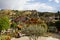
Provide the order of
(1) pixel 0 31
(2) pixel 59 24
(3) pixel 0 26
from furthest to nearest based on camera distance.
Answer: (2) pixel 59 24 → (1) pixel 0 31 → (3) pixel 0 26

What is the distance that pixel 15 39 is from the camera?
1243 inches

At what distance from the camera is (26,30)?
2206 centimetres

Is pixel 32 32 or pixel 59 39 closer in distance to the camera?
pixel 32 32

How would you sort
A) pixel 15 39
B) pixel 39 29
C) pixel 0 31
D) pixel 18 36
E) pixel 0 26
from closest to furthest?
pixel 39 29 → pixel 15 39 → pixel 18 36 → pixel 0 26 → pixel 0 31

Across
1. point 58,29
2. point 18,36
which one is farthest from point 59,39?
point 58,29

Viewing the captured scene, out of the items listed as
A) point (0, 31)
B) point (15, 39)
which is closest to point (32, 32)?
point (15, 39)

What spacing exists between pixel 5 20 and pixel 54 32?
37.4 feet

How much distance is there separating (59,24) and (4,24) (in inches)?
559

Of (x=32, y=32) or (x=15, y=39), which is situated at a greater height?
(x=32, y=32)

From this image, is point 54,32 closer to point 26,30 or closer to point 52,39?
point 52,39

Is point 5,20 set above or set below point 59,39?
above

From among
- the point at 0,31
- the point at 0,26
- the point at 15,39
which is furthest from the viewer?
the point at 0,31

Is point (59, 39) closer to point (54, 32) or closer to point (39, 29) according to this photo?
point (54, 32)

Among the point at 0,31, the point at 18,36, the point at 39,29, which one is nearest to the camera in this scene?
the point at 39,29
